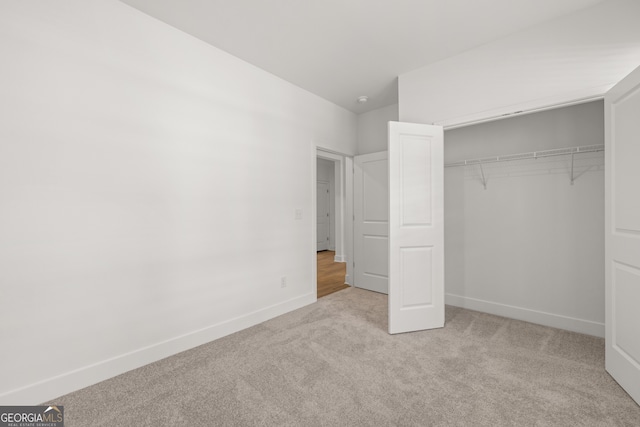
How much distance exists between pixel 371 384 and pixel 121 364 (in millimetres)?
1846

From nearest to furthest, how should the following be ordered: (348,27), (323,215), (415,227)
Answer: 1. (348,27)
2. (415,227)
3. (323,215)

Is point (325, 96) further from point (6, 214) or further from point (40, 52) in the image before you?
point (6, 214)

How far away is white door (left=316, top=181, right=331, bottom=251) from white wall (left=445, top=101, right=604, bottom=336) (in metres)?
4.77

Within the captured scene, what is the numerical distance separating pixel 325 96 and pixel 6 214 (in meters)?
3.31

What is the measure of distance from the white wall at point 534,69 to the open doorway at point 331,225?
174cm

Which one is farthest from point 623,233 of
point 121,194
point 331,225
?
point 331,225

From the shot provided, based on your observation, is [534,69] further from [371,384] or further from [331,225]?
[331,225]

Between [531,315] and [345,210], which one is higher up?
[345,210]

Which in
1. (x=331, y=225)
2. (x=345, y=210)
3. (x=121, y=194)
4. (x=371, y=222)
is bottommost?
(x=331, y=225)

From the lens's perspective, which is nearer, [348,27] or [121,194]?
[121,194]

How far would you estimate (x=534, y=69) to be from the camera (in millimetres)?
2441

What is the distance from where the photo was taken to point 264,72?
10.2ft

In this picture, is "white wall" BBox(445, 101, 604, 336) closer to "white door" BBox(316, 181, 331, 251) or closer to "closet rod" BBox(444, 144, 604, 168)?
"closet rod" BBox(444, 144, 604, 168)

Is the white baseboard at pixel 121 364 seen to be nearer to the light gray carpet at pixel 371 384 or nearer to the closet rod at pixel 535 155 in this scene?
the light gray carpet at pixel 371 384
